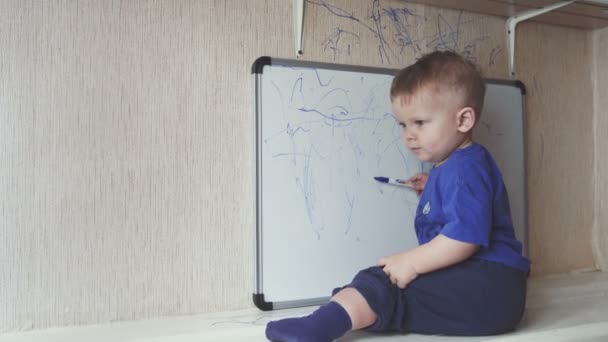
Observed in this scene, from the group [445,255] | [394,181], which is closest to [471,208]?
[445,255]

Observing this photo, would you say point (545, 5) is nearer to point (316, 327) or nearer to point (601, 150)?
point (601, 150)

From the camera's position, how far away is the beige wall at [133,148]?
982mm

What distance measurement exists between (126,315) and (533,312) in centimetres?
75

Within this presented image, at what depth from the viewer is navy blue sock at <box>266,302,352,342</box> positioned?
34.2 inches

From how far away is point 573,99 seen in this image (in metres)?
1.56

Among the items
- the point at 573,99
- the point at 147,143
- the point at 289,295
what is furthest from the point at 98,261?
the point at 573,99

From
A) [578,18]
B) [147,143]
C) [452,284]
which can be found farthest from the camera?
[578,18]

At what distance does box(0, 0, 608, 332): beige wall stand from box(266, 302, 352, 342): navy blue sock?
254 millimetres

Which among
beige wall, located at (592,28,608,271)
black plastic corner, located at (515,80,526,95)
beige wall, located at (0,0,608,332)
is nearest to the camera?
beige wall, located at (0,0,608,332)

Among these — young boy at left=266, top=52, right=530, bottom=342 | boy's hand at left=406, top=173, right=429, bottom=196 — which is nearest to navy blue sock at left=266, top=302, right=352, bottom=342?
young boy at left=266, top=52, right=530, bottom=342

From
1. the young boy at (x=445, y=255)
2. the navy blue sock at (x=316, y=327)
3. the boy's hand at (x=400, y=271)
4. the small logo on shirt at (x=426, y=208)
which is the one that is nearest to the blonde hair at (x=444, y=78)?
the young boy at (x=445, y=255)

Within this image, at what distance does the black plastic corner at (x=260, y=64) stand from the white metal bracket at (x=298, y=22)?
0.27 ft

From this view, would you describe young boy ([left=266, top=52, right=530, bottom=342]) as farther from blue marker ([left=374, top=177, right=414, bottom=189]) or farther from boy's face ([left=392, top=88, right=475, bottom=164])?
blue marker ([left=374, top=177, right=414, bottom=189])

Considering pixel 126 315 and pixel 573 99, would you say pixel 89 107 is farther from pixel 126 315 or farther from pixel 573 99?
pixel 573 99
